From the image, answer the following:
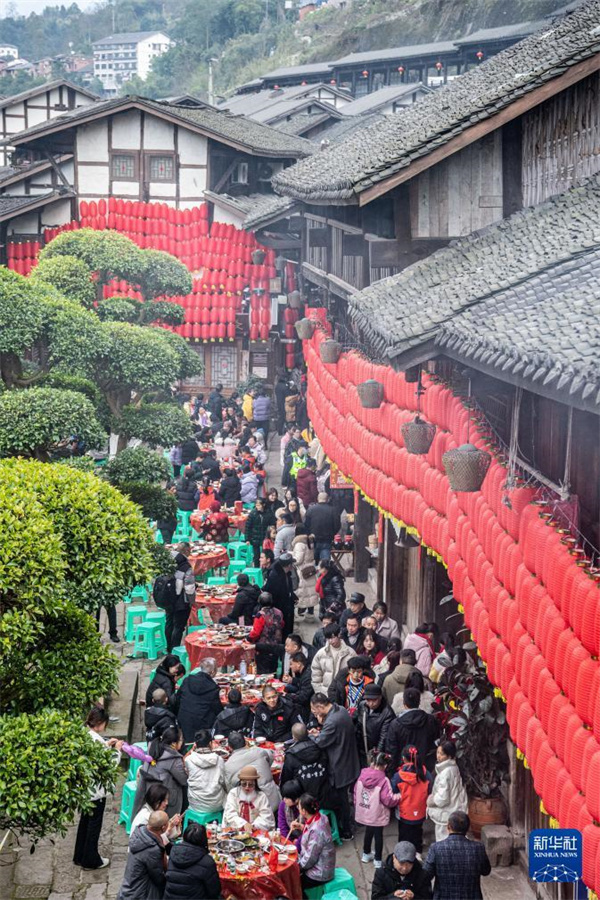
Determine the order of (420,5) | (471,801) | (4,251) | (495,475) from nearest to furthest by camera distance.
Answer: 1. (495,475)
2. (471,801)
3. (4,251)
4. (420,5)

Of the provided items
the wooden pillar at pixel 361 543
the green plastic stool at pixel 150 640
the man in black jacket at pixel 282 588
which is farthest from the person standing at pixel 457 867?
the wooden pillar at pixel 361 543

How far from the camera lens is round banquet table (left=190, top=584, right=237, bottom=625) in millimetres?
18891

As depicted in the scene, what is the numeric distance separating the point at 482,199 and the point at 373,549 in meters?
7.09

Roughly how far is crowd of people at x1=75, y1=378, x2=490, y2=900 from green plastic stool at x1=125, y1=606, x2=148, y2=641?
1.25 metres

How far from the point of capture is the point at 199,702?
1371 centimetres

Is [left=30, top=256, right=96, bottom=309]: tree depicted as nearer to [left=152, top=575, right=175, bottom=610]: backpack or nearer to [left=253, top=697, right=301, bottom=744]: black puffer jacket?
[left=152, top=575, right=175, bottom=610]: backpack

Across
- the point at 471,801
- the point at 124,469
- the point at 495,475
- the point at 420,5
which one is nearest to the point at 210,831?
the point at 471,801

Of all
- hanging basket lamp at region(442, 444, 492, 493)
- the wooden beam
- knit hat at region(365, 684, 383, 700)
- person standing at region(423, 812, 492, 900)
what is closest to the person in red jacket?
the wooden beam

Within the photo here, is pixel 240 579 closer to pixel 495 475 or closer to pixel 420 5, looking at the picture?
pixel 495 475

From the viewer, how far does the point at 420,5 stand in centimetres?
7581

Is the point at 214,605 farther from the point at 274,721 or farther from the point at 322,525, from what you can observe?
the point at 274,721

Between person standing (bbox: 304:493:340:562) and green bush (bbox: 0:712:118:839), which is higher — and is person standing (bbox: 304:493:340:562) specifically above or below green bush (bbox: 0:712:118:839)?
below

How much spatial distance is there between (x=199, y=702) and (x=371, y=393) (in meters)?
4.83

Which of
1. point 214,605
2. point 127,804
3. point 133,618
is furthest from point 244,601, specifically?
point 127,804
